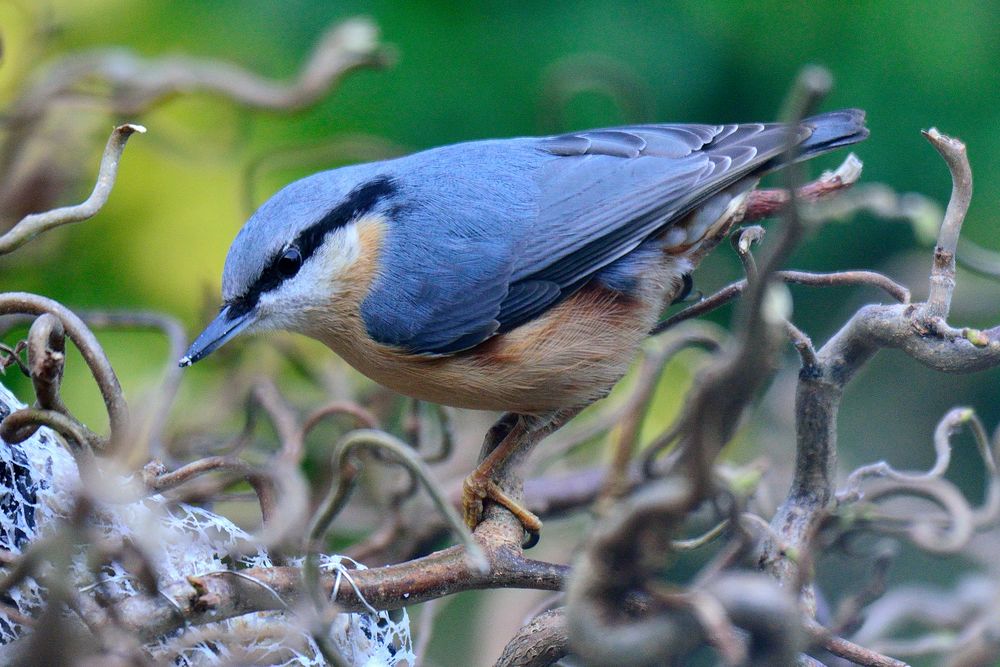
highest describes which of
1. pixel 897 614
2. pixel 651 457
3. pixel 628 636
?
pixel 628 636

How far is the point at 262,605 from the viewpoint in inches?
33.6

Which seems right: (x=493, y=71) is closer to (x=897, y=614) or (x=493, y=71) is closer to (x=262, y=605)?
(x=897, y=614)

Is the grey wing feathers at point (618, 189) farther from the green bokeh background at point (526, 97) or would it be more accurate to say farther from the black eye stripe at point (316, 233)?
the green bokeh background at point (526, 97)

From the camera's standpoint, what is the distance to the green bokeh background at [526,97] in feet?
6.48

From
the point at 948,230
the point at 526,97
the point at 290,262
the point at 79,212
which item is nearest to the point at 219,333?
the point at 290,262

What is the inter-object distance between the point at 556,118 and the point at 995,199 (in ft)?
3.41

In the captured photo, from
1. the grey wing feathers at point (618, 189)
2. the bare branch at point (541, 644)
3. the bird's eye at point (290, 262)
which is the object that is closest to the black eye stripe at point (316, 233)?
the bird's eye at point (290, 262)

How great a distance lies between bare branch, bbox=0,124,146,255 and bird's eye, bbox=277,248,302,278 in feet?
1.40

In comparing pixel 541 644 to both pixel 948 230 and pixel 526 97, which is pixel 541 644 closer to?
pixel 948 230

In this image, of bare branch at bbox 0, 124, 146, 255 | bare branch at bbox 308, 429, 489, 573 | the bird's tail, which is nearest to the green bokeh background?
the bird's tail

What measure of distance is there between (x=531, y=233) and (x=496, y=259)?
0.07 metres

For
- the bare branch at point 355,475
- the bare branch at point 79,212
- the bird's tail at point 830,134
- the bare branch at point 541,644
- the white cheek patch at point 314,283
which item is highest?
the bird's tail at point 830,134

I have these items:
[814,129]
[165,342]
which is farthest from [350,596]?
[165,342]

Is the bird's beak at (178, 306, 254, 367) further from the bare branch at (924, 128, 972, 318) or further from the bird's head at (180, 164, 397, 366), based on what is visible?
the bare branch at (924, 128, 972, 318)
